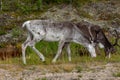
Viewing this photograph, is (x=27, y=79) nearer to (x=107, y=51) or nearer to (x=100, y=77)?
(x=100, y=77)

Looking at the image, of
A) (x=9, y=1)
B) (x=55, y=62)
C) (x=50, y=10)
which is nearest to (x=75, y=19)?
(x=50, y=10)

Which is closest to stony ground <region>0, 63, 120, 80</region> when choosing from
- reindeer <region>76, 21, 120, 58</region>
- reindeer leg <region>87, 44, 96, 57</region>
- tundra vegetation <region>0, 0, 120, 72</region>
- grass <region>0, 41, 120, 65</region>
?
grass <region>0, 41, 120, 65</region>

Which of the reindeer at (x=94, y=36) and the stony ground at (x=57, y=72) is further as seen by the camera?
the reindeer at (x=94, y=36)

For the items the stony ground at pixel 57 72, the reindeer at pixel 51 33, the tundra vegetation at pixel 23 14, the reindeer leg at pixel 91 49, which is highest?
the reindeer at pixel 51 33

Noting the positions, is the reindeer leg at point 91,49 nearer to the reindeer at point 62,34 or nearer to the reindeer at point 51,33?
the reindeer at point 62,34

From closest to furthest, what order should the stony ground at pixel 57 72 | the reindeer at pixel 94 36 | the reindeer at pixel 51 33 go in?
the stony ground at pixel 57 72
the reindeer at pixel 51 33
the reindeer at pixel 94 36

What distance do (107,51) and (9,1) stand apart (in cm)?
1905

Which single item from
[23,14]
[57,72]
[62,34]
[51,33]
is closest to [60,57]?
[62,34]

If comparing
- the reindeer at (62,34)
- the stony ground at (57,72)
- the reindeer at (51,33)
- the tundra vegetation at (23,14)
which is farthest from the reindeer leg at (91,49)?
the tundra vegetation at (23,14)

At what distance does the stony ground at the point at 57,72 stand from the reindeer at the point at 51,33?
1800 millimetres

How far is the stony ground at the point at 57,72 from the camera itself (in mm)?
15977

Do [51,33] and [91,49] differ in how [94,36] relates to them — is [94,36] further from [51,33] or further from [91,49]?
[51,33]

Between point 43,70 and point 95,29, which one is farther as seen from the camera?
point 95,29

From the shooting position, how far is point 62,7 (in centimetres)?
3859
